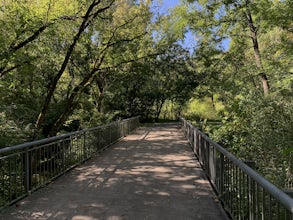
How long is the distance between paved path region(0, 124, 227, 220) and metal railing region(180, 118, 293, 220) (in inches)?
10.7

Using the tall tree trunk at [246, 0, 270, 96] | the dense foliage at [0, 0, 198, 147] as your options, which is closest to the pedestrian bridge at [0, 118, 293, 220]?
the dense foliage at [0, 0, 198, 147]

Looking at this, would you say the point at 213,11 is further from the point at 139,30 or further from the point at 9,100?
the point at 9,100

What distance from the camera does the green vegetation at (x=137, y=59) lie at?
28.3 ft

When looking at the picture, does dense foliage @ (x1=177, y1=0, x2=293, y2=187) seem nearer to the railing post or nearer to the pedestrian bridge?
the pedestrian bridge

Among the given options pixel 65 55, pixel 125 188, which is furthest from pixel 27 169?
pixel 65 55

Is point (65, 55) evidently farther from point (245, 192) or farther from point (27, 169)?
point (245, 192)

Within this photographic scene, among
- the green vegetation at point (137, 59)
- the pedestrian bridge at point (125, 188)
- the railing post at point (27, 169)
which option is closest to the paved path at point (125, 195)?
the pedestrian bridge at point (125, 188)

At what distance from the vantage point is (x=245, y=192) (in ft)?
13.5

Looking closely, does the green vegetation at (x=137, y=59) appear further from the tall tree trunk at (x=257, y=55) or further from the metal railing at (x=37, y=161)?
the metal railing at (x=37, y=161)

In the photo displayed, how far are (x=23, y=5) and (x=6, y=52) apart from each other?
151cm

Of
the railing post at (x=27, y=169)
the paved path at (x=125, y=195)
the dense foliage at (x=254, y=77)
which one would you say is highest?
the dense foliage at (x=254, y=77)

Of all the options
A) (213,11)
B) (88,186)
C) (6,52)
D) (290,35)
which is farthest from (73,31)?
(290,35)

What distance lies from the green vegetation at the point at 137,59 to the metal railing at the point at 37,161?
4.87 feet

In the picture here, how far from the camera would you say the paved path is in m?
4.73
